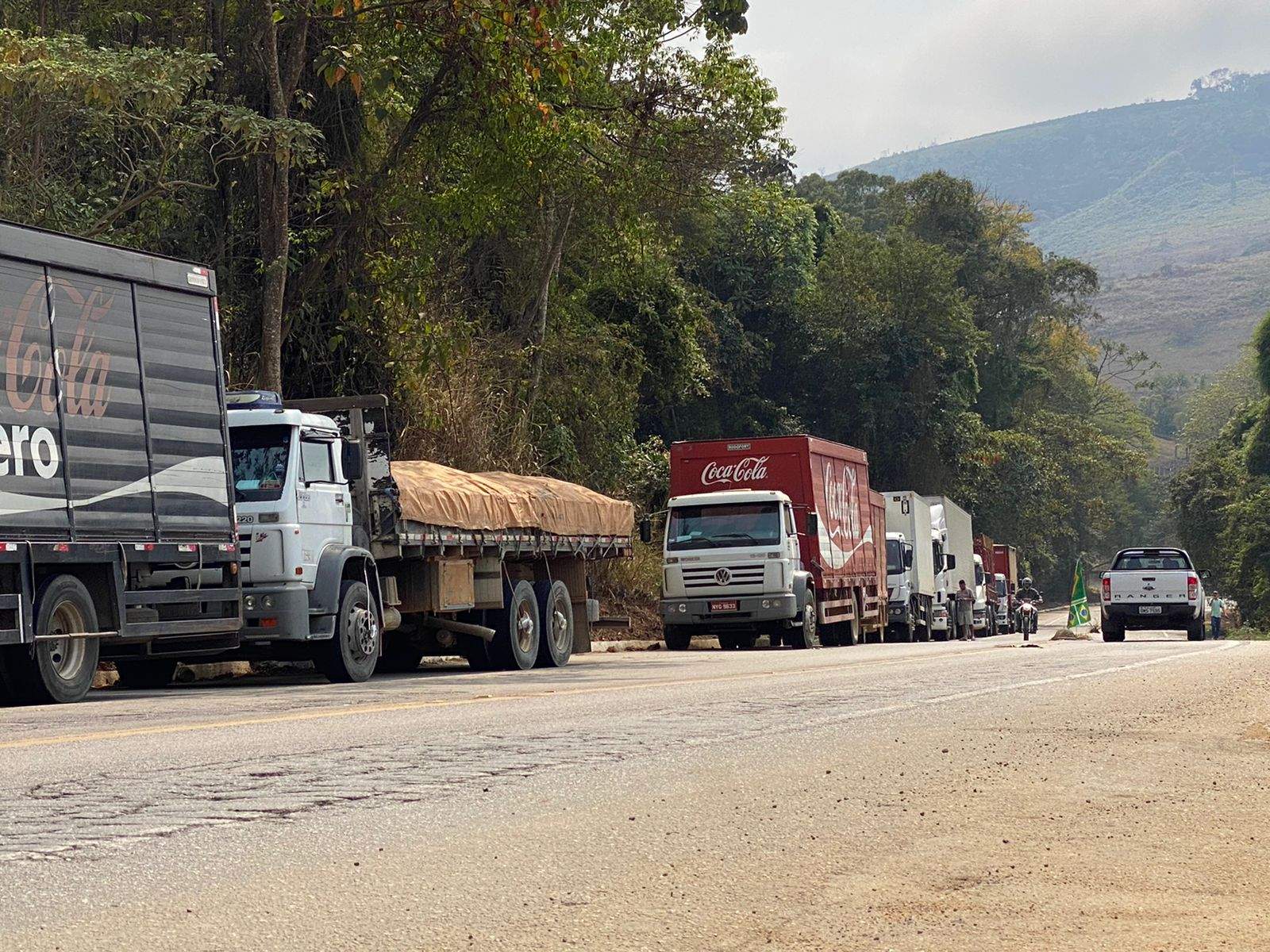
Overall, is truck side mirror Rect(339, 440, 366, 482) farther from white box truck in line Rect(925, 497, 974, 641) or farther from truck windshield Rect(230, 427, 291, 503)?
white box truck in line Rect(925, 497, 974, 641)

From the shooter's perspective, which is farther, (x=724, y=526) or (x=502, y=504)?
(x=724, y=526)

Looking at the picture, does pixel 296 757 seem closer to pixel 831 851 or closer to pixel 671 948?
pixel 831 851

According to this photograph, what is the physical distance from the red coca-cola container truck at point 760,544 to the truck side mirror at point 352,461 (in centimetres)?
1323

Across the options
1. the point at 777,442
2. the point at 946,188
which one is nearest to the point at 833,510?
the point at 777,442

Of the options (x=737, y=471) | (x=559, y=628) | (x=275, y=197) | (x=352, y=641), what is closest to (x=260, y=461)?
(x=352, y=641)

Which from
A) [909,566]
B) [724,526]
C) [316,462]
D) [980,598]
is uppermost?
[316,462]

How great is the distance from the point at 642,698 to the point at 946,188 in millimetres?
68768

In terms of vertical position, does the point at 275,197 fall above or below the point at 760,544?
above

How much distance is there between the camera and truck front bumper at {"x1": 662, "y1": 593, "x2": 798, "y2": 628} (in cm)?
3056

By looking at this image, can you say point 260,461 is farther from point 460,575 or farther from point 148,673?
point 460,575

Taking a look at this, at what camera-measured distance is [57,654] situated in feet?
48.8

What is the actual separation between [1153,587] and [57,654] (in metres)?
26.6

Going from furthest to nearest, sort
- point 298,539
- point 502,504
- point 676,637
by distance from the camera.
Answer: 1. point 676,637
2. point 502,504
3. point 298,539

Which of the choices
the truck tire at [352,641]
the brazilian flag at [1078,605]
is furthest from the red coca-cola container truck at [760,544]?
the brazilian flag at [1078,605]
